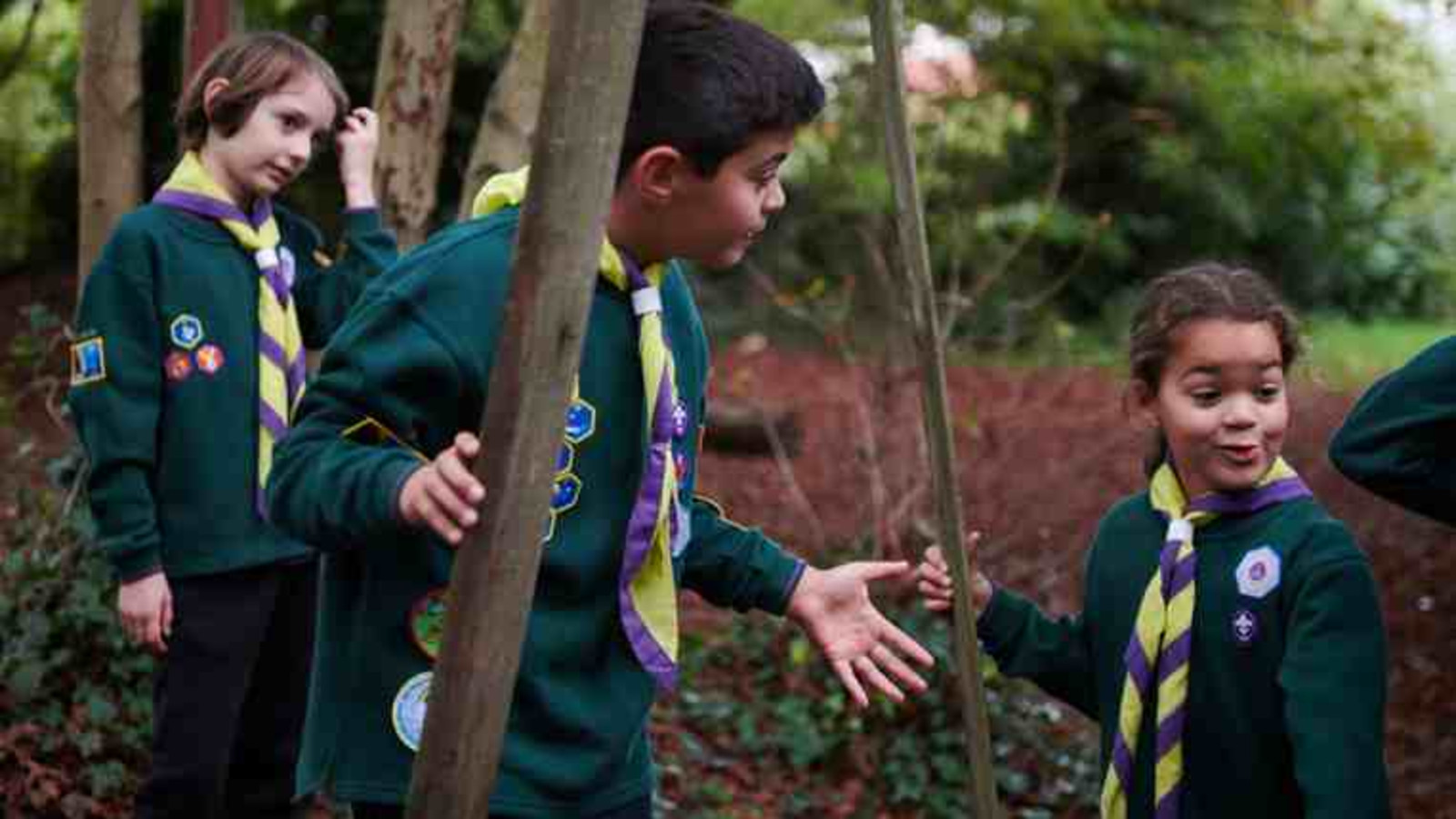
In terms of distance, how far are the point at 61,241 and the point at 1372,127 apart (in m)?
8.58

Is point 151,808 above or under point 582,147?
under

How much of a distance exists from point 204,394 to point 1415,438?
2235 millimetres

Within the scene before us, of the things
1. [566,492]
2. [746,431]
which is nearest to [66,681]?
[566,492]

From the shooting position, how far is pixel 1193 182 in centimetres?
1623

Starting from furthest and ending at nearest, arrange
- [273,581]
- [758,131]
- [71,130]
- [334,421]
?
[71,130] < [273,581] < [758,131] < [334,421]

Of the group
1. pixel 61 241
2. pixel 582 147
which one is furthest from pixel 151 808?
pixel 61 241

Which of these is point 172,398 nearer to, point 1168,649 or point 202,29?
point 202,29

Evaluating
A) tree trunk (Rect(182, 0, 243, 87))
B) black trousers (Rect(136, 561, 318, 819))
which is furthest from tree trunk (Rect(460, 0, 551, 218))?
black trousers (Rect(136, 561, 318, 819))

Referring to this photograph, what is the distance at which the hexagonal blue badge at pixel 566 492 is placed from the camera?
2.40 metres

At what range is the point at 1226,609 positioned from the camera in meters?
2.71

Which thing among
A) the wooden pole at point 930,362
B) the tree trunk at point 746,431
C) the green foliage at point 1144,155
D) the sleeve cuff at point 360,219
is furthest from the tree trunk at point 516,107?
the green foliage at point 1144,155

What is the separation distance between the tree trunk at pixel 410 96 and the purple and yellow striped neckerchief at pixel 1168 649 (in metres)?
2.43

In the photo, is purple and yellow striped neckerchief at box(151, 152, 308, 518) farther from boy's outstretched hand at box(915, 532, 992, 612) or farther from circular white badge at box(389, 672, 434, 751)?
boy's outstretched hand at box(915, 532, 992, 612)

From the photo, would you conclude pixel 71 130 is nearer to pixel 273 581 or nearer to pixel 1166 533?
pixel 273 581
